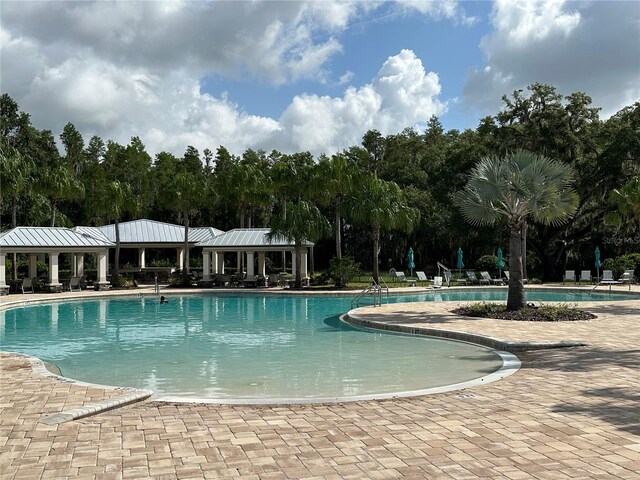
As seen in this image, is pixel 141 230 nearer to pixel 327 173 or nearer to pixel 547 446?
pixel 327 173

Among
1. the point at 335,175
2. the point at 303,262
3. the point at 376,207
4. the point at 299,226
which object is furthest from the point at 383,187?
the point at 303,262

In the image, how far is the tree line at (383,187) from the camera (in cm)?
3055

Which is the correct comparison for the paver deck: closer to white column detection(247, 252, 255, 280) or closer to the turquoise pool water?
the turquoise pool water

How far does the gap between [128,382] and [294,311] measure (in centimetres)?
1191

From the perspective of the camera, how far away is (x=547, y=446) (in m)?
5.15

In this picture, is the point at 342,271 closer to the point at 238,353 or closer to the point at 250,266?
the point at 250,266

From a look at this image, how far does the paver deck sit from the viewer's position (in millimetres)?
4633

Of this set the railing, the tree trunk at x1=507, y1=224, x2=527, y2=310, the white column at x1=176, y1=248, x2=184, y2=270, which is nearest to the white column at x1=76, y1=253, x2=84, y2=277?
the white column at x1=176, y1=248, x2=184, y2=270

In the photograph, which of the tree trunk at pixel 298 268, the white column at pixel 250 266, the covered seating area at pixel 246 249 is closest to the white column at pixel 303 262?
the covered seating area at pixel 246 249

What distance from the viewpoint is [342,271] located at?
29781mm

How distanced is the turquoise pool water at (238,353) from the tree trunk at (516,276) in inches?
181

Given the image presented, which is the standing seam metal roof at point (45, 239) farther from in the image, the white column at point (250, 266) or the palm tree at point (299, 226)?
the palm tree at point (299, 226)

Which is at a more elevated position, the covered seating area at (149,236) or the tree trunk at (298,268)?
the covered seating area at (149,236)

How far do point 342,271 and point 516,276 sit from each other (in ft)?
45.7
